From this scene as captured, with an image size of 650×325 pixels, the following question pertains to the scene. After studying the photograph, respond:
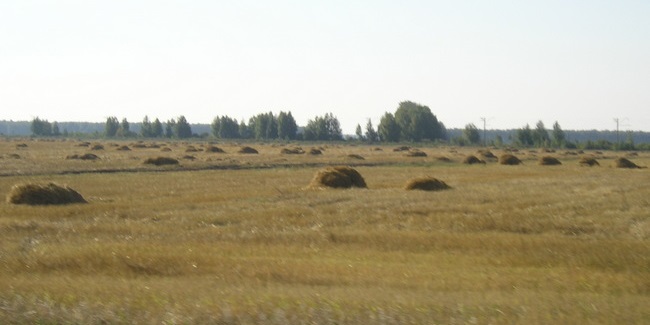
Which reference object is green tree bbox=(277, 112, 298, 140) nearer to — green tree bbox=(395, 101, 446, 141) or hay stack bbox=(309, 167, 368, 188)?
green tree bbox=(395, 101, 446, 141)

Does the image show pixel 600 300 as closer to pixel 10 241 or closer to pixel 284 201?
pixel 10 241

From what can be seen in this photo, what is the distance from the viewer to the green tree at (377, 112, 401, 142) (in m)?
158

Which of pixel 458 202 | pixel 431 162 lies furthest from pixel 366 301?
pixel 431 162

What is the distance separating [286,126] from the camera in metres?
169

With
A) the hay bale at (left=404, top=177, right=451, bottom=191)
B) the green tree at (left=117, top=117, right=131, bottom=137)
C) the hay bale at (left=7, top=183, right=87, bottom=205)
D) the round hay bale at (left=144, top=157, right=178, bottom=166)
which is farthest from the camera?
the green tree at (left=117, top=117, right=131, bottom=137)

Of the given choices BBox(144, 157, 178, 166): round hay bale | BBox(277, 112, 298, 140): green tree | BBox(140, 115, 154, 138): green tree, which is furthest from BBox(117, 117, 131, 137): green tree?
BBox(144, 157, 178, 166): round hay bale

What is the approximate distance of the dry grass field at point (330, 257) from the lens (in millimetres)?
9547

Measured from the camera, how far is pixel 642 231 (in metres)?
19.4

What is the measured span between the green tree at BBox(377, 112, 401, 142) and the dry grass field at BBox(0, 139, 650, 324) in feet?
415

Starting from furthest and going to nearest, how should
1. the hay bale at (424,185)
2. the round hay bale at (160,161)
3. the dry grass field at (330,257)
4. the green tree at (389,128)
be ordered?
1. the green tree at (389,128)
2. the round hay bale at (160,161)
3. the hay bale at (424,185)
4. the dry grass field at (330,257)

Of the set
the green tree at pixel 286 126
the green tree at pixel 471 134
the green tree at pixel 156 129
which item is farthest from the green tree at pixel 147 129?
the green tree at pixel 471 134

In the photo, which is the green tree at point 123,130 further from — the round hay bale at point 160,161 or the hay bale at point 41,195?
the hay bale at point 41,195

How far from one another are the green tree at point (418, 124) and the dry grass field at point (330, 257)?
12851 cm

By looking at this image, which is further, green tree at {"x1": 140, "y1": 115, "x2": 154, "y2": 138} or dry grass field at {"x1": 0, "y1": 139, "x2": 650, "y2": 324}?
green tree at {"x1": 140, "y1": 115, "x2": 154, "y2": 138}
